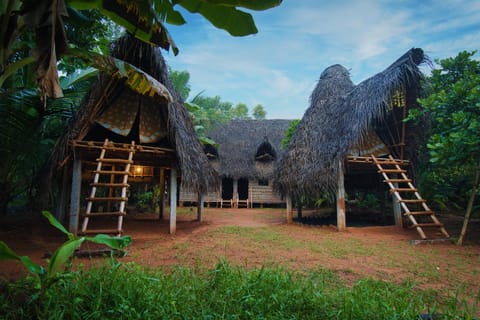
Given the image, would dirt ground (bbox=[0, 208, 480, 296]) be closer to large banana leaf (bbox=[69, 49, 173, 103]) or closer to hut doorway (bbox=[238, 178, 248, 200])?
large banana leaf (bbox=[69, 49, 173, 103])

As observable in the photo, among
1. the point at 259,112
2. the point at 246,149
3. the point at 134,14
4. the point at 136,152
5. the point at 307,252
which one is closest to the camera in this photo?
the point at 134,14

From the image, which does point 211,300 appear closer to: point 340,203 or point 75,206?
point 75,206

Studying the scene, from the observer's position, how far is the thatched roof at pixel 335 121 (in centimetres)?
659

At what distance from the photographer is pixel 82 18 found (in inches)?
136

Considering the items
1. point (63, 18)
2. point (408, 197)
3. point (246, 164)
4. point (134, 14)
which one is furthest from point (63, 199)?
point (246, 164)

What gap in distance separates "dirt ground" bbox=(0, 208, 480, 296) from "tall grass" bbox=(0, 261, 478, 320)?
721 mm

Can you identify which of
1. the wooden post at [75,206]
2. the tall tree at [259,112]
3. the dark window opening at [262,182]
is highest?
the tall tree at [259,112]

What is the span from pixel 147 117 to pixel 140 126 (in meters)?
0.30

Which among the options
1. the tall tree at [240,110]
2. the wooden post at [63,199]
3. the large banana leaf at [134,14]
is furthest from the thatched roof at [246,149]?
the tall tree at [240,110]

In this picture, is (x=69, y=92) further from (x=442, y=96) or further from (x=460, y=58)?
(x=460, y=58)

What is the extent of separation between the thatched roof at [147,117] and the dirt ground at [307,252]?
161 cm

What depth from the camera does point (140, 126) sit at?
6.47 metres

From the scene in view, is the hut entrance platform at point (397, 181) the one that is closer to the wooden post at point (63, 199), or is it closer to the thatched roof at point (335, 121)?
the thatched roof at point (335, 121)

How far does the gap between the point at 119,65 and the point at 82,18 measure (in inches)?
27.7
